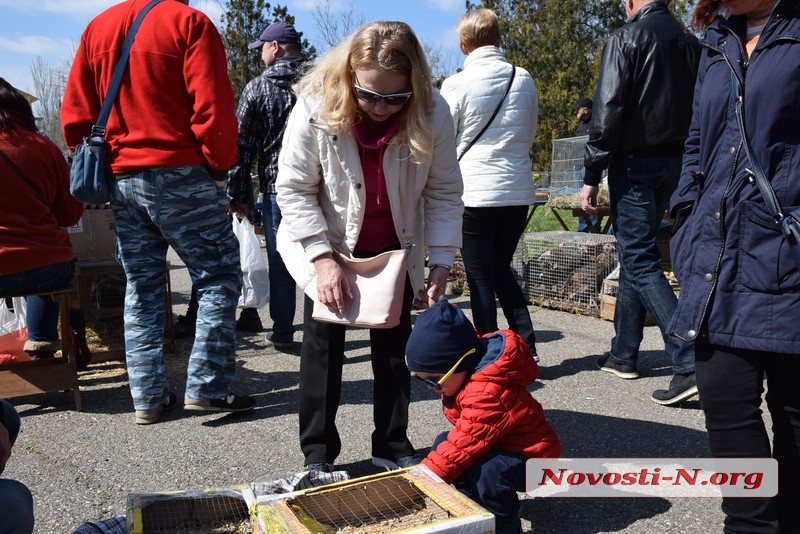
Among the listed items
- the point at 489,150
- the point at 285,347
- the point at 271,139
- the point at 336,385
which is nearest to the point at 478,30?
the point at 489,150

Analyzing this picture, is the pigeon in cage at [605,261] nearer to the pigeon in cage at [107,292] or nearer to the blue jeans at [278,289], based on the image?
the blue jeans at [278,289]

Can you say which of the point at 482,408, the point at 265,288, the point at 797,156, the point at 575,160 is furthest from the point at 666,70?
the point at 575,160

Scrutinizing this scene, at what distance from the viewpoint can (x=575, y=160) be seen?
11078mm

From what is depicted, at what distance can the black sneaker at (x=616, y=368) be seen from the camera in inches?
177

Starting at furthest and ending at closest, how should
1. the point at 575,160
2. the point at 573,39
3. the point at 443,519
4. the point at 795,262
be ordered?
the point at 573,39
the point at 575,160
the point at 443,519
the point at 795,262

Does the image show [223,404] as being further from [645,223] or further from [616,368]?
[645,223]

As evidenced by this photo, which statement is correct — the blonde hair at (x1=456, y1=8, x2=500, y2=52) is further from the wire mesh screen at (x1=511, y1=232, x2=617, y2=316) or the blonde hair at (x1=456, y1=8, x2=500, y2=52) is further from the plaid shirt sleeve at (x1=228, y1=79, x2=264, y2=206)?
the wire mesh screen at (x1=511, y1=232, x2=617, y2=316)

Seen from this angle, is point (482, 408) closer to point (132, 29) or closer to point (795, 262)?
point (795, 262)

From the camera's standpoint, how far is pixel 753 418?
6.91 feet

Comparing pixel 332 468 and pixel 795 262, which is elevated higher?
pixel 795 262

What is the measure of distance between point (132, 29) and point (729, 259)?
9.77 feet

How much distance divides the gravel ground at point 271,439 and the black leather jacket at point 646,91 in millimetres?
1439

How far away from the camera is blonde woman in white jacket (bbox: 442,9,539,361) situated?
174 inches

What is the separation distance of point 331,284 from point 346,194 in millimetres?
366
